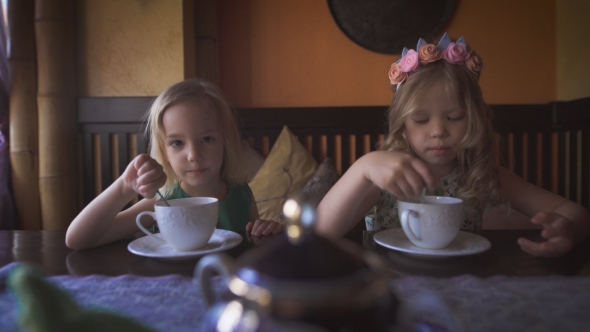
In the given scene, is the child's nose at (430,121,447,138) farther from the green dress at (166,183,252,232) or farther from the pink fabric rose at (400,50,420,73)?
the green dress at (166,183,252,232)

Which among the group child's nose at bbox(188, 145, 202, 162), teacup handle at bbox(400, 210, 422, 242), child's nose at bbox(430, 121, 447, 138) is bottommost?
teacup handle at bbox(400, 210, 422, 242)

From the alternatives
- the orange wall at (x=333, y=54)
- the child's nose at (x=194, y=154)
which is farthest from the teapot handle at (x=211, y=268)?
the orange wall at (x=333, y=54)

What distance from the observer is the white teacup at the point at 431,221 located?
610 millimetres

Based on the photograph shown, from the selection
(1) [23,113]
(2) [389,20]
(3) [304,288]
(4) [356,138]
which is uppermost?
(2) [389,20]

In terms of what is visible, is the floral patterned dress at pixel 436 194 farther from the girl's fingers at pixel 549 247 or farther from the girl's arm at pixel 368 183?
the girl's fingers at pixel 549 247

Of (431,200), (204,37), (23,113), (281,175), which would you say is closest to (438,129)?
(431,200)

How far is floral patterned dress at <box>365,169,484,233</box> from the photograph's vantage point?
111cm

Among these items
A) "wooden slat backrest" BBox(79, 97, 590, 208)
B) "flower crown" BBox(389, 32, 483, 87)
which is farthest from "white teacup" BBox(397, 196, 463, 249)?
"wooden slat backrest" BBox(79, 97, 590, 208)

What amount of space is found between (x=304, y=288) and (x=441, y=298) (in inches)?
10.7

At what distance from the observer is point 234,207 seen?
1.22 m

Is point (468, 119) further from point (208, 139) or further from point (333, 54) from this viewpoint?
point (333, 54)

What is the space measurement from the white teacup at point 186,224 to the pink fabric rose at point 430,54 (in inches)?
27.6

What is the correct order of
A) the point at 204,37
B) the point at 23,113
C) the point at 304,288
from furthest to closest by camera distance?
the point at 204,37
the point at 23,113
the point at 304,288

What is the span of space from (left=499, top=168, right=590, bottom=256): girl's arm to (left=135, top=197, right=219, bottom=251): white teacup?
515 millimetres
